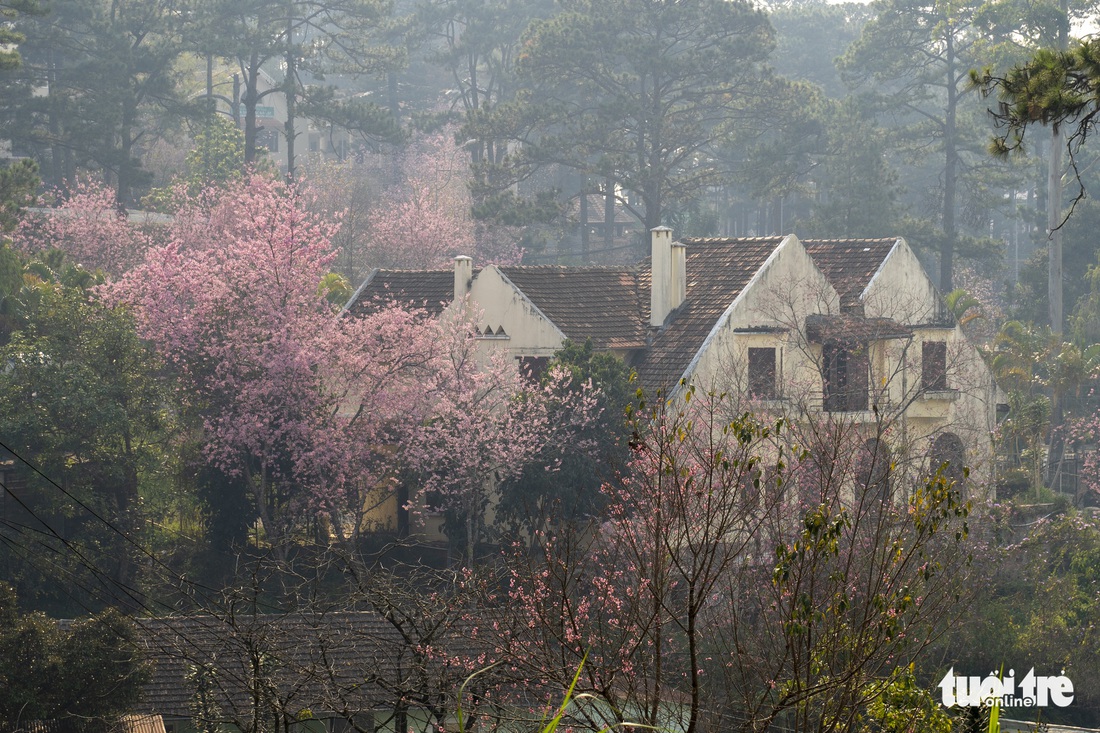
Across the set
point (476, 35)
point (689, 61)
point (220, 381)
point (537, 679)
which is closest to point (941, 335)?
point (220, 381)

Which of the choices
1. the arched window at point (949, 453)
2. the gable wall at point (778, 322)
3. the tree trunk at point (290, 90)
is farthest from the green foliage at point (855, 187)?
the tree trunk at point (290, 90)

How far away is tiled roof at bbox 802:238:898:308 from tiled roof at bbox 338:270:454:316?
32.5 ft

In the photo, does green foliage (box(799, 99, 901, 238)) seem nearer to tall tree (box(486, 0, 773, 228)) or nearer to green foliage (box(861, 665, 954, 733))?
tall tree (box(486, 0, 773, 228))

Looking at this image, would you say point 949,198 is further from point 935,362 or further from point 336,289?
point 336,289

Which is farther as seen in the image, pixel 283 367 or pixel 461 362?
pixel 461 362

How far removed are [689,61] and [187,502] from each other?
31.4m

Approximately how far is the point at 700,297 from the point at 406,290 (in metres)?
8.05

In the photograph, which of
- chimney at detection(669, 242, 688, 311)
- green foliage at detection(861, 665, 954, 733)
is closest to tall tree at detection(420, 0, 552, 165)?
chimney at detection(669, 242, 688, 311)

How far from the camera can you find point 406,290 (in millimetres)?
38750

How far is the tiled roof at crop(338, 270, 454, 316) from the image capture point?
37594 mm

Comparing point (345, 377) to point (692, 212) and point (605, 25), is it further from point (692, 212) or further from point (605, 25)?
point (692, 212)

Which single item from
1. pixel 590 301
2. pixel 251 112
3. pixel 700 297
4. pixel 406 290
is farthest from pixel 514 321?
pixel 251 112

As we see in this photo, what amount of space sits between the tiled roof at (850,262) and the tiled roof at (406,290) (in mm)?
9898

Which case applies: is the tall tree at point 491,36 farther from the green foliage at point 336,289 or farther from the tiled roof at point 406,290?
the tiled roof at point 406,290
